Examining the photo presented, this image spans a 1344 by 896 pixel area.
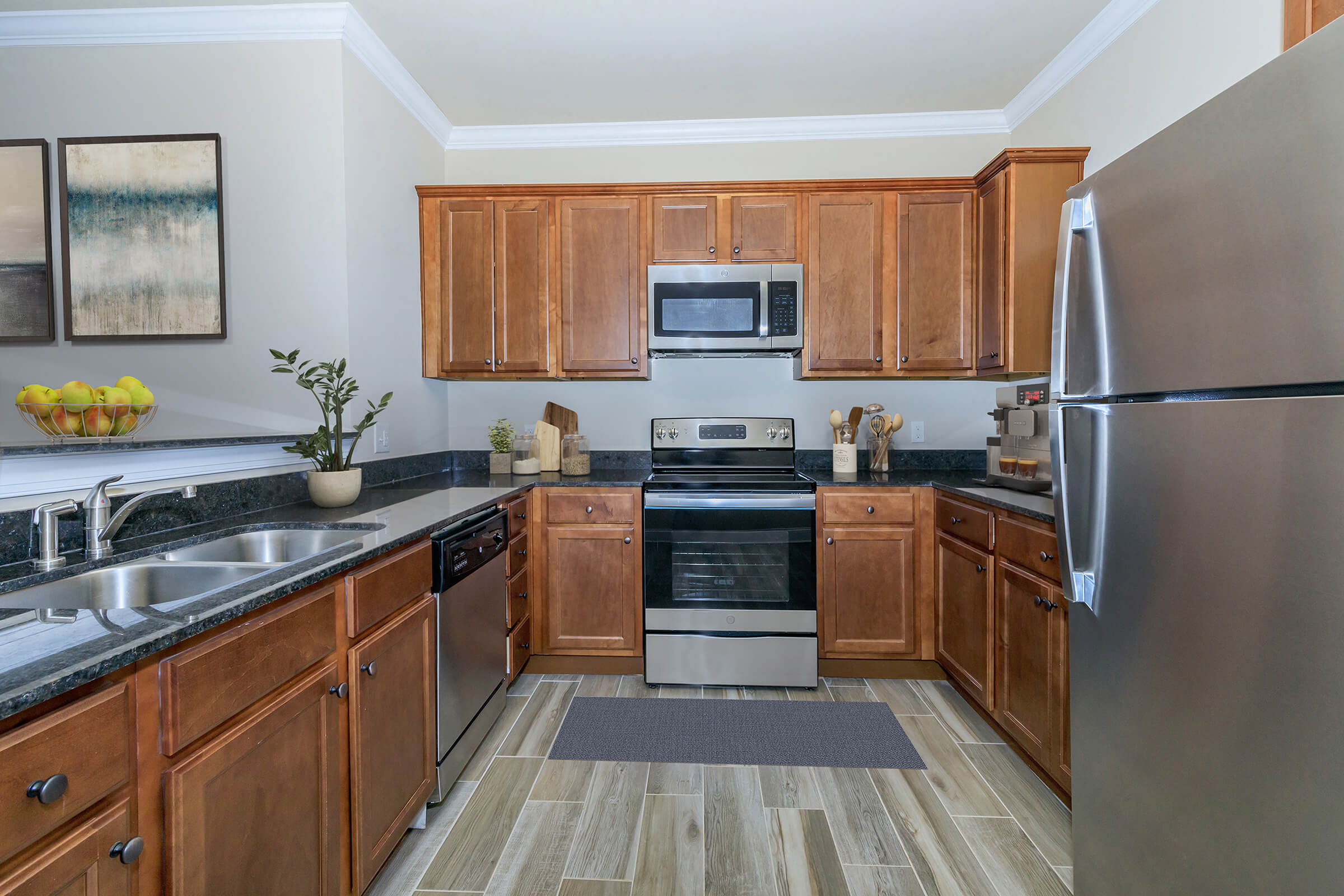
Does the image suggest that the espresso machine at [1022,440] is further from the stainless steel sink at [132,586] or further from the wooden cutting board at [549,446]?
the stainless steel sink at [132,586]

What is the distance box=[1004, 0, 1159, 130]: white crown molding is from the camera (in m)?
2.32

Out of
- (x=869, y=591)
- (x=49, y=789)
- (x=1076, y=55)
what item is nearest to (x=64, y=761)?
(x=49, y=789)

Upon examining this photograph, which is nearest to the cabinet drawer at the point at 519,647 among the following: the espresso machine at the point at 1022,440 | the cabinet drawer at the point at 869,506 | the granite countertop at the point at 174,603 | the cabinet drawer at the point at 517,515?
the cabinet drawer at the point at 517,515

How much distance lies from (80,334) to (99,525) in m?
1.60

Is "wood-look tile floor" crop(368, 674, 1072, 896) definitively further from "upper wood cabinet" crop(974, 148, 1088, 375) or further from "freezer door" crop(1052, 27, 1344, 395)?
"upper wood cabinet" crop(974, 148, 1088, 375)

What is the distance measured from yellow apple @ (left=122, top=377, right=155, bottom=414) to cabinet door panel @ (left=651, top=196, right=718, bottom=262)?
208 centimetres

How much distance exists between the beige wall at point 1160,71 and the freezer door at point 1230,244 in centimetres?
91

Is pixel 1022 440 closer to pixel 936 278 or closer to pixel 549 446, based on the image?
pixel 936 278

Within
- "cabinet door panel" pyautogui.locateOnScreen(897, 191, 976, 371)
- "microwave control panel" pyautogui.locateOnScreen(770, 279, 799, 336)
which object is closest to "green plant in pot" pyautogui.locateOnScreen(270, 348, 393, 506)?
"microwave control panel" pyautogui.locateOnScreen(770, 279, 799, 336)

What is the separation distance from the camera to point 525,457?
3.11 m

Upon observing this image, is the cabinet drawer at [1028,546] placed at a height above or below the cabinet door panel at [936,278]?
below

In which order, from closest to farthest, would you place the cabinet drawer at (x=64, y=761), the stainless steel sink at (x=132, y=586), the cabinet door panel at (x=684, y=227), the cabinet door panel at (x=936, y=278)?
the cabinet drawer at (x=64, y=761), the stainless steel sink at (x=132, y=586), the cabinet door panel at (x=936, y=278), the cabinet door panel at (x=684, y=227)

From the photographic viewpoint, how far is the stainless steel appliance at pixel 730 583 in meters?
2.68

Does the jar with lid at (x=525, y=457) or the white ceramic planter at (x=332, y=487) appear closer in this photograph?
the white ceramic planter at (x=332, y=487)
